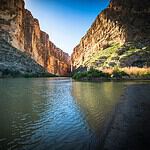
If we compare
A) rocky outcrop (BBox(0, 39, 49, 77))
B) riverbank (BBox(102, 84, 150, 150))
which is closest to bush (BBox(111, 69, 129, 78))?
riverbank (BBox(102, 84, 150, 150))

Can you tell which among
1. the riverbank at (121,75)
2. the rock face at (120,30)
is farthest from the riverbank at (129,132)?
the rock face at (120,30)

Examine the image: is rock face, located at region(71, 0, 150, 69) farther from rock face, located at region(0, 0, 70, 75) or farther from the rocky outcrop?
rock face, located at region(0, 0, 70, 75)

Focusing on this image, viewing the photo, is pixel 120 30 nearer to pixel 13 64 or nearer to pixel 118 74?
pixel 13 64

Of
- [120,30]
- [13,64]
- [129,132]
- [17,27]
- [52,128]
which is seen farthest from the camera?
[17,27]

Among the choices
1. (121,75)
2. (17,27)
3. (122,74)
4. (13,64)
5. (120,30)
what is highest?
(17,27)

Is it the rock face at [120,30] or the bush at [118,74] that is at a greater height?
the rock face at [120,30]

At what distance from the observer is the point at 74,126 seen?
39.7 feet

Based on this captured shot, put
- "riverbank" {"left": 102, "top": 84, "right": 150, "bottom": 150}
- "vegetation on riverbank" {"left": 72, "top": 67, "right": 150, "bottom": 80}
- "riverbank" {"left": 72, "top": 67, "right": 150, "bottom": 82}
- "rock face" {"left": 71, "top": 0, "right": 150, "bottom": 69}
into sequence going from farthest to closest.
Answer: "rock face" {"left": 71, "top": 0, "right": 150, "bottom": 69} < "vegetation on riverbank" {"left": 72, "top": 67, "right": 150, "bottom": 80} < "riverbank" {"left": 72, "top": 67, "right": 150, "bottom": 82} < "riverbank" {"left": 102, "top": 84, "right": 150, "bottom": 150}

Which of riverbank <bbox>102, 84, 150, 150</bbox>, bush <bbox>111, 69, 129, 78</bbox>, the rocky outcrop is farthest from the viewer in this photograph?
the rocky outcrop

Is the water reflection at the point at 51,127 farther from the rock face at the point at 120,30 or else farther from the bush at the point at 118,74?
the rock face at the point at 120,30

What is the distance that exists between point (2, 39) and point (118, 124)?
407ft

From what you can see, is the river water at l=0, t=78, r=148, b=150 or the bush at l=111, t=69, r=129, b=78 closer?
the river water at l=0, t=78, r=148, b=150

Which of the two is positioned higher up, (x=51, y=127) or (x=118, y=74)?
(x=118, y=74)

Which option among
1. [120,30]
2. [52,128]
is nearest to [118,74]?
[52,128]
